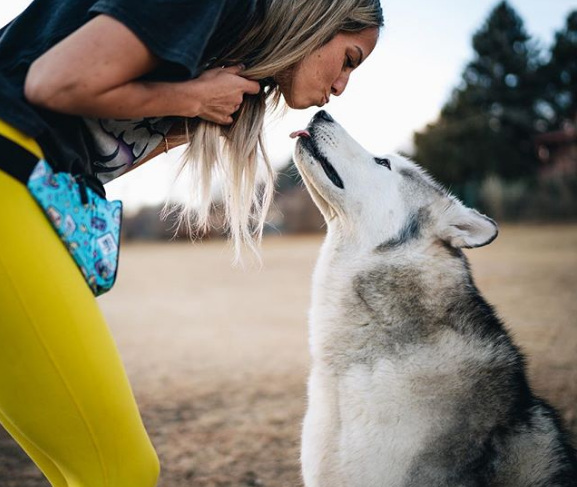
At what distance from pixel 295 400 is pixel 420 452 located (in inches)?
119

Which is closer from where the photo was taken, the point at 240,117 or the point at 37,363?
the point at 37,363

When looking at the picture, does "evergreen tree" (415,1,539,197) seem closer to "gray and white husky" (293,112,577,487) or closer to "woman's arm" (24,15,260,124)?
"gray and white husky" (293,112,577,487)

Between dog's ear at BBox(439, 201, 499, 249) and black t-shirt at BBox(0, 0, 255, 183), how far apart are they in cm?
132

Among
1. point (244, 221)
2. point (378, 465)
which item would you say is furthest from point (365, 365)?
point (244, 221)

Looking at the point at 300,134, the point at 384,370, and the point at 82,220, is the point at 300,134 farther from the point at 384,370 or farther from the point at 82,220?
the point at 82,220

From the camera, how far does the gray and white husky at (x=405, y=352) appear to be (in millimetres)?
2070

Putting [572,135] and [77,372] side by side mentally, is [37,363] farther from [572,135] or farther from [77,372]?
[572,135]

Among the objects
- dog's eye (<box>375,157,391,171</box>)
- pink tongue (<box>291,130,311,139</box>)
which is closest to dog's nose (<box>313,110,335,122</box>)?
pink tongue (<box>291,130,311,139</box>)

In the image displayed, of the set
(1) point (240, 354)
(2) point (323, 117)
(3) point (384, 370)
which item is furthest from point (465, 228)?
(1) point (240, 354)

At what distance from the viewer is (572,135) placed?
31.6m

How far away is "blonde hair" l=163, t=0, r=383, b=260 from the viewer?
1856 mm

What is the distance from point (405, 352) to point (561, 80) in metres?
37.6

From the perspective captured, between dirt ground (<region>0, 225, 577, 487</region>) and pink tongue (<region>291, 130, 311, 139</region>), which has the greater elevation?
pink tongue (<region>291, 130, 311, 139</region>)

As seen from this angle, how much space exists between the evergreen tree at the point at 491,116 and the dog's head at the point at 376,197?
25663 millimetres
